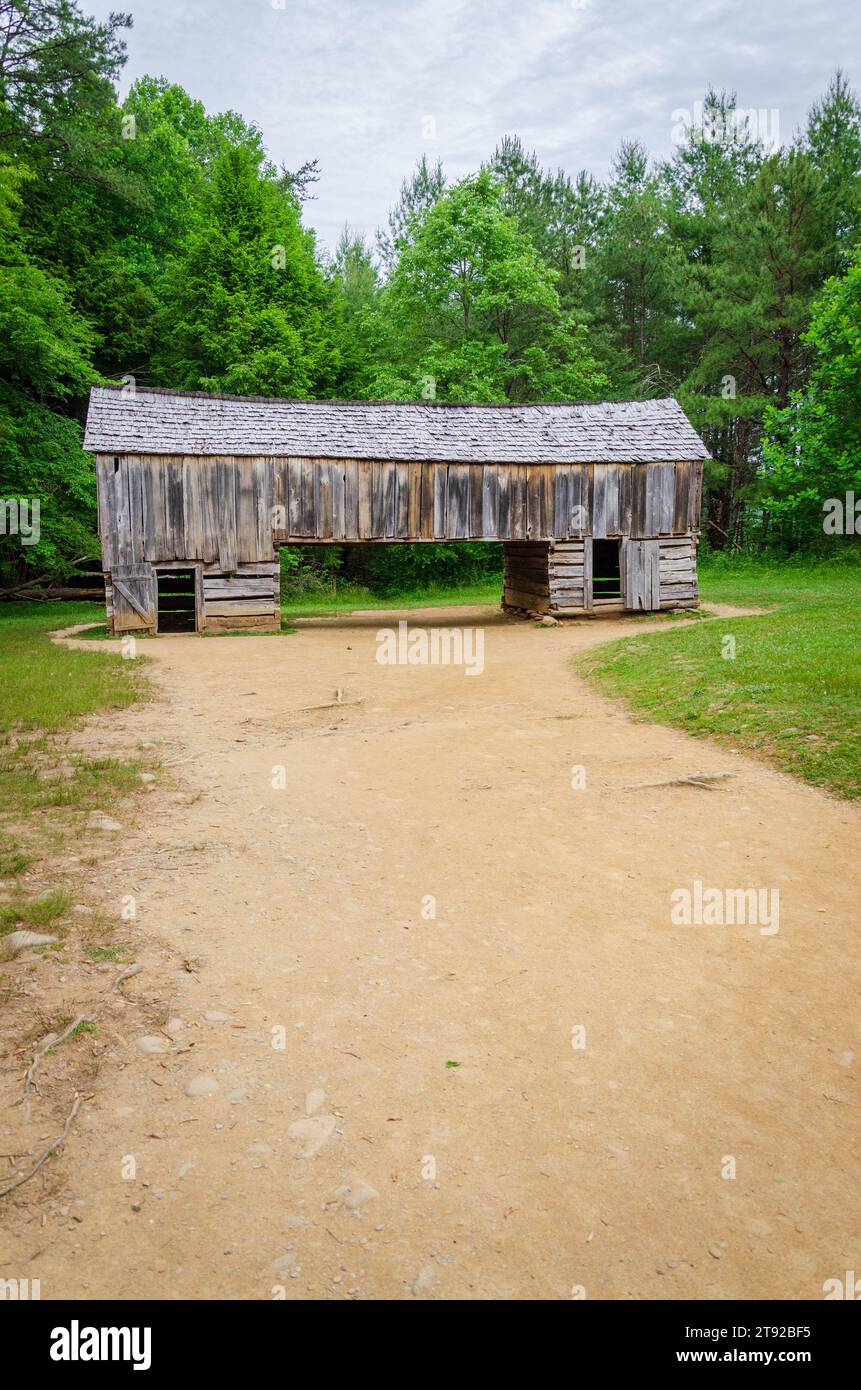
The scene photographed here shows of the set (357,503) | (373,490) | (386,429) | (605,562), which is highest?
(386,429)

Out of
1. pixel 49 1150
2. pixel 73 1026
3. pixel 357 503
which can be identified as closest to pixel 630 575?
pixel 357 503

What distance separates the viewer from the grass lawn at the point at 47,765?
601 centimetres

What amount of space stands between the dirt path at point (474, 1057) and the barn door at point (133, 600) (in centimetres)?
1572

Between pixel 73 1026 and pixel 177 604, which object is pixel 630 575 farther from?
pixel 73 1026

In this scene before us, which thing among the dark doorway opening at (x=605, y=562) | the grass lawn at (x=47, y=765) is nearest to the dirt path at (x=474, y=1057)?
the grass lawn at (x=47, y=765)

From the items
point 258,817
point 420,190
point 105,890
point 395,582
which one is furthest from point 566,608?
point 420,190

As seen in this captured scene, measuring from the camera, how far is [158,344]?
1439 inches

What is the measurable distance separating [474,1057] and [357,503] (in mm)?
21413

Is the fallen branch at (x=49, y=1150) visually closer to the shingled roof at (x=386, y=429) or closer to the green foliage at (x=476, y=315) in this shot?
the shingled roof at (x=386, y=429)

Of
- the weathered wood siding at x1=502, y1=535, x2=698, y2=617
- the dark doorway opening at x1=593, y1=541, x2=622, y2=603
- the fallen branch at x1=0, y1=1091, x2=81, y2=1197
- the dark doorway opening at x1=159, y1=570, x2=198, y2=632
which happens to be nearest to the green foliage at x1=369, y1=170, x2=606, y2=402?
the dark doorway opening at x1=593, y1=541, x2=622, y2=603

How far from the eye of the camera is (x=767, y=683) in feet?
37.6

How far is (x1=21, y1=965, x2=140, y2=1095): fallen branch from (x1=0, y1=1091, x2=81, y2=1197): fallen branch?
0.79 ft

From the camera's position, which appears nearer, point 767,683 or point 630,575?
point 767,683

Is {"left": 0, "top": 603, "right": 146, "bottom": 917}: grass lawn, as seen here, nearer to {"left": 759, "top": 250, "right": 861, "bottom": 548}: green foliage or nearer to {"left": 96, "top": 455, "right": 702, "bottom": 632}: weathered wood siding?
{"left": 96, "top": 455, "right": 702, "bottom": 632}: weathered wood siding
